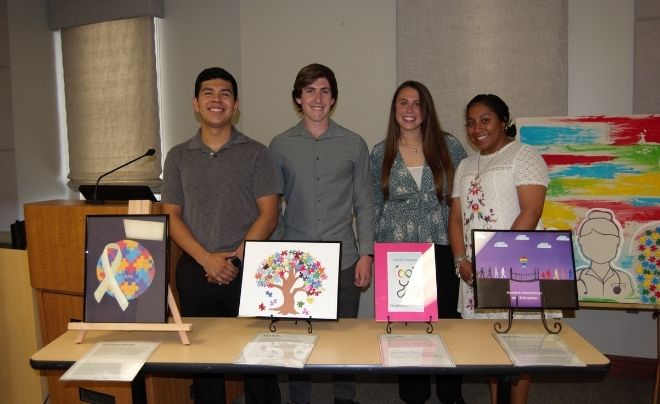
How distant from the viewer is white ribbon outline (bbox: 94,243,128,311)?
177 centimetres

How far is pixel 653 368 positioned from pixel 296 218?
2440mm

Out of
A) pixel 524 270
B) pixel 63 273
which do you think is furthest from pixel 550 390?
pixel 63 273

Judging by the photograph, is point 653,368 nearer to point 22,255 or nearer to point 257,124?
point 257,124

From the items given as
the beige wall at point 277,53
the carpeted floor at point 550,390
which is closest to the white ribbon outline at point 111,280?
the carpeted floor at point 550,390

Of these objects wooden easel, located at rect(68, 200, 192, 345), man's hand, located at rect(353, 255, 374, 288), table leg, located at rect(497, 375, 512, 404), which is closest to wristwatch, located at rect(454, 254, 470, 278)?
man's hand, located at rect(353, 255, 374, 288)

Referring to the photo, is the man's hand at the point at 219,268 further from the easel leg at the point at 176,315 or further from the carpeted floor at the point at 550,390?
the carpeted floor at the point at 550,390

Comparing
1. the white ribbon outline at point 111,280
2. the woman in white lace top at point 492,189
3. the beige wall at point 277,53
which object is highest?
the beige wall at point 277,53

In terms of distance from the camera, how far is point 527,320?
6.45 ft

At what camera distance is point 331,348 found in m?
1.71

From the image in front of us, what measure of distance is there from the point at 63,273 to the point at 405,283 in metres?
1.61

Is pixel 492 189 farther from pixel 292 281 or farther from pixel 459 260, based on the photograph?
pixel 292 281

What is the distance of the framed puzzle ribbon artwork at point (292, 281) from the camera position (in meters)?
1.83

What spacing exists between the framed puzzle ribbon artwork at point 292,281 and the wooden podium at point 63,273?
0.70 m

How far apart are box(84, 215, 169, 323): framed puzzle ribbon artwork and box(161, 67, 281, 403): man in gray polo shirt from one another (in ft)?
1.24
